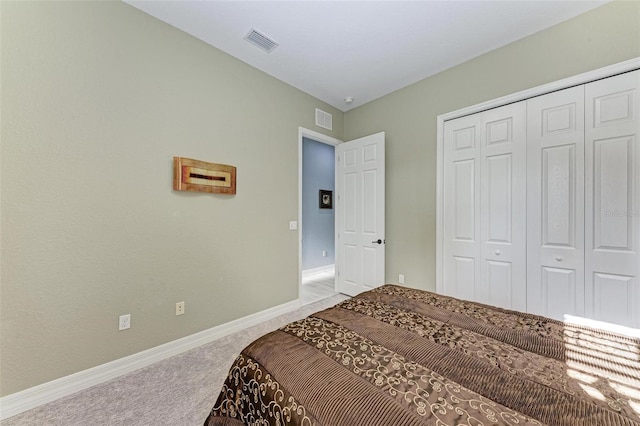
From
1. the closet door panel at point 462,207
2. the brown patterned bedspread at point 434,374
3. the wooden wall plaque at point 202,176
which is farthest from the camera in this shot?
the closet door panel at point 462,207

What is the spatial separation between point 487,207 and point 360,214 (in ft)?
4.90

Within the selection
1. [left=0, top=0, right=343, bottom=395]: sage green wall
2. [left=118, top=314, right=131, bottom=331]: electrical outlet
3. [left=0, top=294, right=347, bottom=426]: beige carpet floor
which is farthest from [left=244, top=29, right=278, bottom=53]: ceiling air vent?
[left=0, top=294, right=347, bottom=426]: beige carpet floor

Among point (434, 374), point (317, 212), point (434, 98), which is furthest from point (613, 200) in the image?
point (317, 212)

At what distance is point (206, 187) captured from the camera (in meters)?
2.31

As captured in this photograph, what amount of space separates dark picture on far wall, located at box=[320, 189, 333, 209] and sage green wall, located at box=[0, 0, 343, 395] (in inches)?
101

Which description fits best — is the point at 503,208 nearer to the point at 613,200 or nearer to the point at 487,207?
the point at 487,207

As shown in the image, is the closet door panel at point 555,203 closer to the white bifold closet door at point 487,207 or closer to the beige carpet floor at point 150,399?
the white bifold closet door at point 487,207

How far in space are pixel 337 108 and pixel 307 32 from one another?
156 centimetres

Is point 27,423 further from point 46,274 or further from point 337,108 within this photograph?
point 337,108

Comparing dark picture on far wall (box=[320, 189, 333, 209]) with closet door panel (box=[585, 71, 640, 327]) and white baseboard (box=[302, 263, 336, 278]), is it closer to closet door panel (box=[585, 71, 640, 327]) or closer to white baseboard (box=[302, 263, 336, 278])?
white baseboard (box=[302, 263, 336, 278])

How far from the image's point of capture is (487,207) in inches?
98.0

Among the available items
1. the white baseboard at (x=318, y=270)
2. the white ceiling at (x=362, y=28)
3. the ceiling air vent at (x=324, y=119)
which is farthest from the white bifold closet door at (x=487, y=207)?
the white baseboard at (x=318, y=270)

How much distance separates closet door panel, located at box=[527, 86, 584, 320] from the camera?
2.03 meters

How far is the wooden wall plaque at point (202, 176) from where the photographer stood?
214 cm
